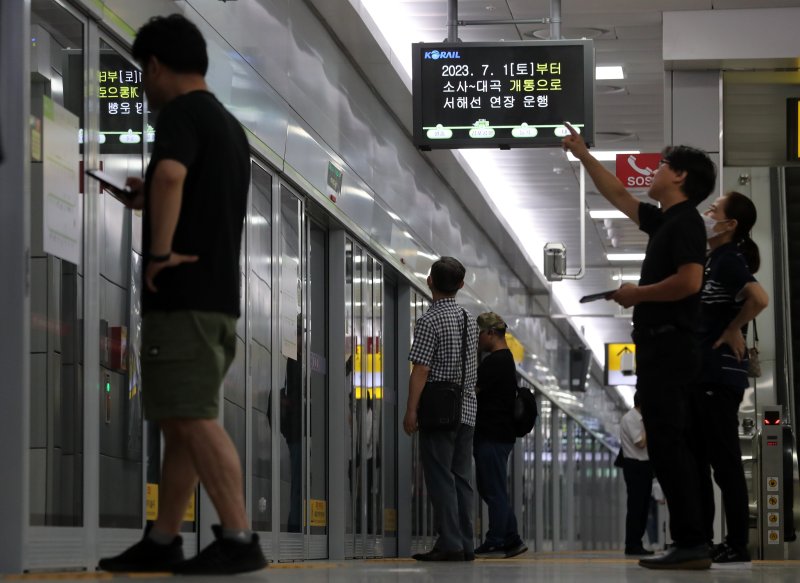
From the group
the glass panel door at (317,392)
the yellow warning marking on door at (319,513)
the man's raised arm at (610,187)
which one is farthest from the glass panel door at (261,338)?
the man's raised arm at (610,187)

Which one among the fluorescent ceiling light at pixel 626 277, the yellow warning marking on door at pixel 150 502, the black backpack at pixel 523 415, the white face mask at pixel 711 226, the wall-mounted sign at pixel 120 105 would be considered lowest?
the yellow warning marking on door at pixel 150 502

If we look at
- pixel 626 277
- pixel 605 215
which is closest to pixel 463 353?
pixel 605 215

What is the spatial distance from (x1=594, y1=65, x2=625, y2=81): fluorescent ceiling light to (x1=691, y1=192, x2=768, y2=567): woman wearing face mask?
6415 millimetres

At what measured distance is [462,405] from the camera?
8117 mm

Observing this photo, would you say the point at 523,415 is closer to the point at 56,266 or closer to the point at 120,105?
the point at 120,105

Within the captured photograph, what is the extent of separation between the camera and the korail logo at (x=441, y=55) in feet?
29.3

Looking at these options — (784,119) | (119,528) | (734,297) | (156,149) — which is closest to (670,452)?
(734,297)

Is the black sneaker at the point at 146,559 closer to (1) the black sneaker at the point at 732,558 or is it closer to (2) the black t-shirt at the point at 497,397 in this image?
(1) the black sneaker at the point at 732,558

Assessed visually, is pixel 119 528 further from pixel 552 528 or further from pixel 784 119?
pixel 552 528

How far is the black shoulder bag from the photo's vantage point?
7918mm

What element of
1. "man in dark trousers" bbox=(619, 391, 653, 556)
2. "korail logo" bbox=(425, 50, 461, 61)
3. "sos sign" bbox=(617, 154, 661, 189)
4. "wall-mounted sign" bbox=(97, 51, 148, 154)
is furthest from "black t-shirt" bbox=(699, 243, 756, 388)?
"sos sign" bbox=(617, 154, 661, 189)

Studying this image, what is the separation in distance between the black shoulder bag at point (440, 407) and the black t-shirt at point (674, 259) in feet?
8.61

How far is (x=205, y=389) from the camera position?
3.71 metres

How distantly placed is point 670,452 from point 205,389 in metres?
2.25
